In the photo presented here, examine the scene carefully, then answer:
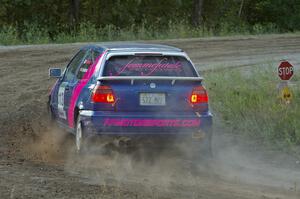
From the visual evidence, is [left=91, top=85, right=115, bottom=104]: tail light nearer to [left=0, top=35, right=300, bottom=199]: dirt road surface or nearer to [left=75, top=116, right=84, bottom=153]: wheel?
[left=75, top=116, right=84, bottom=153]: wheel

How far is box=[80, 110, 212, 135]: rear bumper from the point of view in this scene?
29.9 ft

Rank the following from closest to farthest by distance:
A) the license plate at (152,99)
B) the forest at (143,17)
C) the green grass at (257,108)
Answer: the license plate at (152,99), the green grass at (257,108), the forest at (143,17)

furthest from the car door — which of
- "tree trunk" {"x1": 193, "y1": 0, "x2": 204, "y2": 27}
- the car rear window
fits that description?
"tree trunk" {"x1": 193, "y1": 0, "x2": 204, "y2": 27}

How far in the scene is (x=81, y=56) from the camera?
431 inches

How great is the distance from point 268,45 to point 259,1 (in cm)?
2628

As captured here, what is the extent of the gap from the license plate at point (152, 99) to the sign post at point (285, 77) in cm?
287

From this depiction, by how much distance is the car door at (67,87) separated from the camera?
10.4m

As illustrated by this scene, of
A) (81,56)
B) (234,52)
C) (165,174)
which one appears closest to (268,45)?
(234,52)

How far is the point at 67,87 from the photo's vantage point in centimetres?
1063

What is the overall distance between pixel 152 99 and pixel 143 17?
3653 centimetres

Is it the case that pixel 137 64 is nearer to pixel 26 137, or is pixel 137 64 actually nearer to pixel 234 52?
pixel 26 137

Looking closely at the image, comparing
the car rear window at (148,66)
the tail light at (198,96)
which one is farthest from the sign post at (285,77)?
the tail light at (198,96)

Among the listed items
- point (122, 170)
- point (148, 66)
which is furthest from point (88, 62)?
Result: point (122, 170)

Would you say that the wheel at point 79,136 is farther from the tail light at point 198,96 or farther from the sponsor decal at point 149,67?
the tail light at point 198,96
